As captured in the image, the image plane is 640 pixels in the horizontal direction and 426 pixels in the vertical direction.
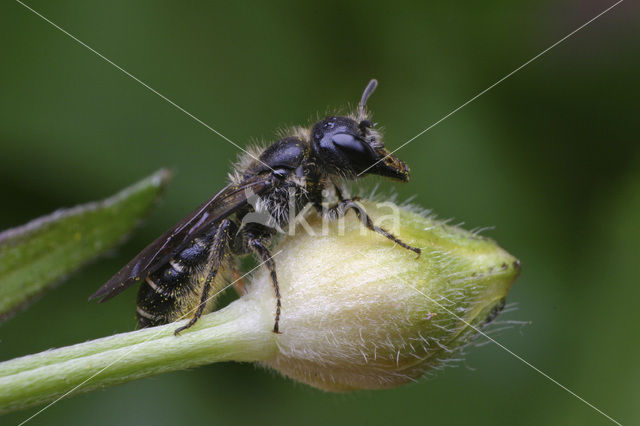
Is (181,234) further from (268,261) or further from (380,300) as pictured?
(380,300)

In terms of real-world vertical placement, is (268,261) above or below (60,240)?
below

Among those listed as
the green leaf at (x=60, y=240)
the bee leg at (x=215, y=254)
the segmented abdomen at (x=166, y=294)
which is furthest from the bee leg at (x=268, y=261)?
the green leaf at (x=60, y=240)

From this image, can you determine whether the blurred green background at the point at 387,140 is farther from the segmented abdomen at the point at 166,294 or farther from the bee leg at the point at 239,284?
the segmented abdomen at the point at 166,294

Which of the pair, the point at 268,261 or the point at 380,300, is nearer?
the point at 380,300

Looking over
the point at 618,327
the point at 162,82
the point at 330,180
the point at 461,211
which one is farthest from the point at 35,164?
the point at 618,327

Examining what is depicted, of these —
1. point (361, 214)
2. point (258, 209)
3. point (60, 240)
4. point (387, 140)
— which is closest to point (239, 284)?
point (258, 209)

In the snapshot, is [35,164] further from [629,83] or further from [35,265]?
[629,83]
